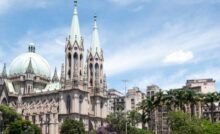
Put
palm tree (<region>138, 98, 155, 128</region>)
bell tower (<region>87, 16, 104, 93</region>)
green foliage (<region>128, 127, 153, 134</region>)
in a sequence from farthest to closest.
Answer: bell tower (<region>87, 16, 104, 93</region>) < green foliage (<region>128, 127, 153, 134</region>) < palm tree (<region>138, 98, 155, 128</region>)

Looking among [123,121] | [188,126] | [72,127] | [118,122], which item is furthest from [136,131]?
[188,126]

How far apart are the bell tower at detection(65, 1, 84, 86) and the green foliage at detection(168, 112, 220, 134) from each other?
168 feet

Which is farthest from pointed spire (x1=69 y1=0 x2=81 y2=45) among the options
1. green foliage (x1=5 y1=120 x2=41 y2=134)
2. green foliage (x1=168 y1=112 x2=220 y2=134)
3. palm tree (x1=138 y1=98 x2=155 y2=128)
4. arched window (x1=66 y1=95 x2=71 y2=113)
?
green foliage (x1=168 y1=112 x2=220 y2=134)

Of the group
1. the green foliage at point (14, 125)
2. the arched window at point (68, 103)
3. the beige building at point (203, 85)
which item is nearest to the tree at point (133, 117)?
the green foliage at point (14, 125)

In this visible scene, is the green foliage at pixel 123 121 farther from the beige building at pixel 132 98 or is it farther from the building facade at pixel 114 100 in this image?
the building facade at pixel 114 100

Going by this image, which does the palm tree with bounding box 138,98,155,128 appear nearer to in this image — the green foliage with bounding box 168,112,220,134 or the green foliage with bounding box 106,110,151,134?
the green foliage with bounding box 106,110,151,134

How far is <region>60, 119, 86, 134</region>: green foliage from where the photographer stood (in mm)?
115375

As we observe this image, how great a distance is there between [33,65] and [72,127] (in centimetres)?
4122

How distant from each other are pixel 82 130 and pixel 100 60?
110 ft

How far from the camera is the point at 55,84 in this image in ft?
472

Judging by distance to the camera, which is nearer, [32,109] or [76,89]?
[76,89]

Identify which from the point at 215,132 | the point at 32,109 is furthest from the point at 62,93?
the point at 215,132

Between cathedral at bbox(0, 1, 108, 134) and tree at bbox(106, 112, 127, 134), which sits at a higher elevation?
cathedral at bbox(0, 1, 108, 134)

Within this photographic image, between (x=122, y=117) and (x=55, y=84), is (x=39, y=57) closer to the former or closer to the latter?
(x=55, y=84)
